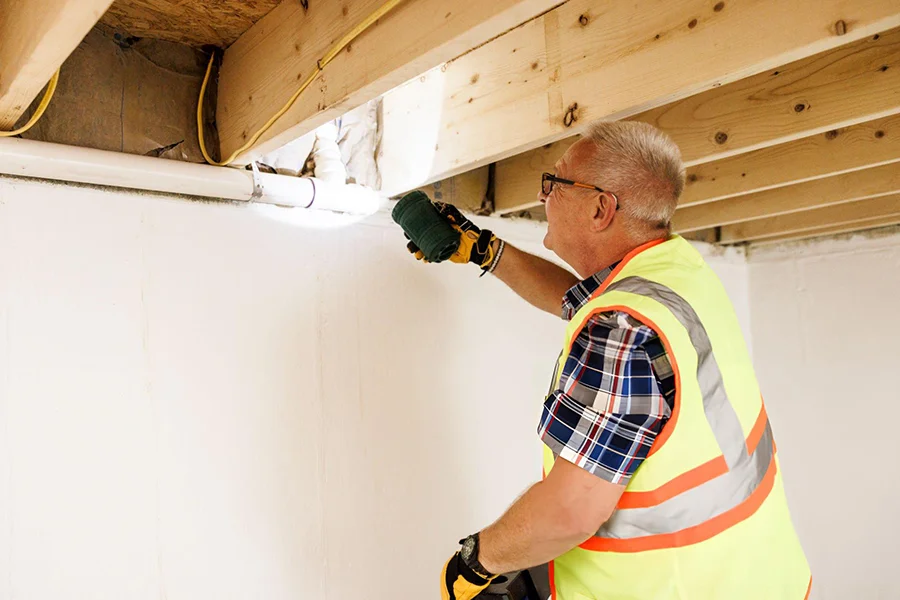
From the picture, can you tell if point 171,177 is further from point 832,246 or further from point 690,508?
point 832,246

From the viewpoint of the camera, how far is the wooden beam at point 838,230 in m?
3.35

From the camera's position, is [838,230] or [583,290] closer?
[583,290]

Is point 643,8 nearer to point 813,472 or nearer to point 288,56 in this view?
point 288,56

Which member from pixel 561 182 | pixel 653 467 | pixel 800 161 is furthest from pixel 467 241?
pixel 800 161

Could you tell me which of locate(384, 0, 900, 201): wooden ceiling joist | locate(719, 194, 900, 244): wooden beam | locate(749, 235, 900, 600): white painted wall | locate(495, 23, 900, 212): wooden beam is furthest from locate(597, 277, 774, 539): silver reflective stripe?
locate(749, 235, 900, 600): white painted wall

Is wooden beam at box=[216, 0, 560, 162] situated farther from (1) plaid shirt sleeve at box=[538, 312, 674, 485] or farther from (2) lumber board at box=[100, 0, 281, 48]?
(1) plaid shirt sleeve at box=[538, 312, 674, 485]

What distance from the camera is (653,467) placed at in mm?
1350

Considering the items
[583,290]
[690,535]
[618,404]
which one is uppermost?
[583,290]

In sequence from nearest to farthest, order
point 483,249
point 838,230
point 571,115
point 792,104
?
point 571,115 → point 792,104 → point 483,249 → point 838,230

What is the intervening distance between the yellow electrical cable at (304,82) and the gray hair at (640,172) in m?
0.56

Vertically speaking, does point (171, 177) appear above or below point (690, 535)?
above

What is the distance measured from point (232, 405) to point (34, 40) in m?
1.03

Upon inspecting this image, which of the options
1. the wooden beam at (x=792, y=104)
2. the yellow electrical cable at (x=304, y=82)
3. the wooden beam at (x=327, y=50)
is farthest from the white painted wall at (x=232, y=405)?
the wooden beam at (x=792, y=104)

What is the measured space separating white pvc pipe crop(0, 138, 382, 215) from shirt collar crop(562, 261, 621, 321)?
80 centimetres
